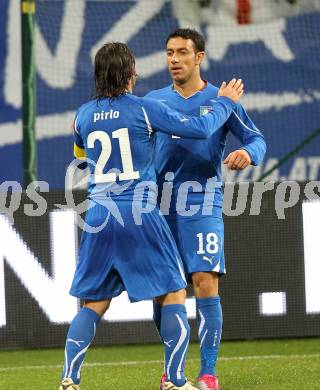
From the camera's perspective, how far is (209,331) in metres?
5.84

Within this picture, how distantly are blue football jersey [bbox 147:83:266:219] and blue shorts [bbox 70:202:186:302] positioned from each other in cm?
86

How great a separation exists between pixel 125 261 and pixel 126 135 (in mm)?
582

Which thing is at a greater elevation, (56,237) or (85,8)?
(85,8)

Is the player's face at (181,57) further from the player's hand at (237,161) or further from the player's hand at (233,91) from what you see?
the player's hand at (237,161)

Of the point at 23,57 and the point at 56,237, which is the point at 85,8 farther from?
the point at 56,237

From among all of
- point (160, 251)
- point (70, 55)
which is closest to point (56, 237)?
point (160, 251)

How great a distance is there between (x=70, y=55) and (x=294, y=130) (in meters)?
2.82

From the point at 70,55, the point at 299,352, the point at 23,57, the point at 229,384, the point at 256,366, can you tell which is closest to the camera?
the point at 229,384

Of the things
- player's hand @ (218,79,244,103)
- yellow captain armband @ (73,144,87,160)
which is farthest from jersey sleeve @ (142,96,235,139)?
yellow captain armband @ (73,144,87,160)

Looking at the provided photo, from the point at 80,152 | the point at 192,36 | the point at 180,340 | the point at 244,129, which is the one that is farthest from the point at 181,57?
the point at 180,340

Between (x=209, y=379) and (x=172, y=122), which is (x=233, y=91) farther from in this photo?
(x=209, y=379)

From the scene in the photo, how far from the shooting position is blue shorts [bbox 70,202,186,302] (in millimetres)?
4969

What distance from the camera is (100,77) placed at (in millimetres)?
5035

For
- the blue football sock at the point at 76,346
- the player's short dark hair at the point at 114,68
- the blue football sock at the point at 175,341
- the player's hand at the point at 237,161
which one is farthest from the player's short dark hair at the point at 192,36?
the blue football sock at the point at 76,346
